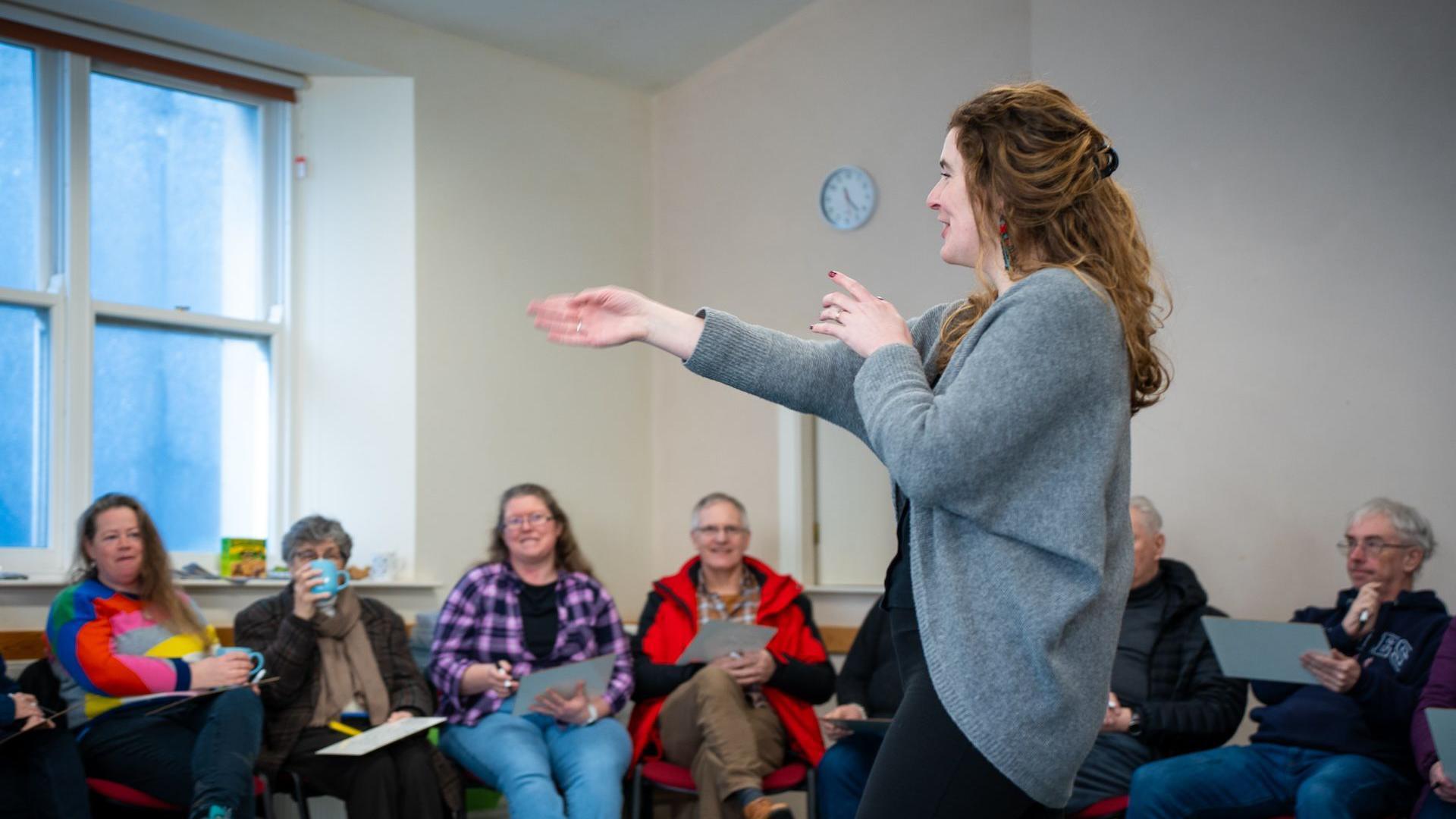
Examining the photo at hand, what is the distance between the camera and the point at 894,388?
123 centimetres

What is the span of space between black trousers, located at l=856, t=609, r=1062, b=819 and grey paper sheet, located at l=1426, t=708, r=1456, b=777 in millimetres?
1707

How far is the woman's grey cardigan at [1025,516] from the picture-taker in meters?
1.16

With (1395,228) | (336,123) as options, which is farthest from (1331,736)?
(336,123)

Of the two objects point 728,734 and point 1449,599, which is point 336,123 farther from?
point 1449,599

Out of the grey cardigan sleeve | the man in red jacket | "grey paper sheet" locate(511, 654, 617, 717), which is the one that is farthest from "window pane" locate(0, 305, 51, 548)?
the grey cardigan sleeve

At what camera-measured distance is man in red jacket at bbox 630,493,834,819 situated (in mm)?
3488

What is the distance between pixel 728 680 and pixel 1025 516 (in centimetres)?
261

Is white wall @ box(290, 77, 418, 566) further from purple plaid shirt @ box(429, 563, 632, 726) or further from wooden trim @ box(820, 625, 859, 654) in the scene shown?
wooden trim @ box(820, 625, 859, 654)

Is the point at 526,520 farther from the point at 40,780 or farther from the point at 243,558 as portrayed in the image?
the point at 40,780

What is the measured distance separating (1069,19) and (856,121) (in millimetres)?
1187

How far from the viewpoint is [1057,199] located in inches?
50.0

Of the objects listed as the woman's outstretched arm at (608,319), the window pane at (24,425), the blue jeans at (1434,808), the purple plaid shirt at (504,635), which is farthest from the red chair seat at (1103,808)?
the window pane at (24,425)

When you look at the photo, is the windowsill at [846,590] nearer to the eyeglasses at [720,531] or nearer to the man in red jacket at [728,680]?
the man in red jacket at [728,680]

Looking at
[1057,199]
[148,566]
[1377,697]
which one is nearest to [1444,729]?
[1377,697]
